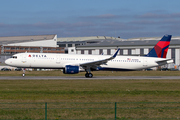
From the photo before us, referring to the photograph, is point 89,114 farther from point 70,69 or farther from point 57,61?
point 57,61

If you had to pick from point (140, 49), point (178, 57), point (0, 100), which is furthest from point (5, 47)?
point (0, 100)

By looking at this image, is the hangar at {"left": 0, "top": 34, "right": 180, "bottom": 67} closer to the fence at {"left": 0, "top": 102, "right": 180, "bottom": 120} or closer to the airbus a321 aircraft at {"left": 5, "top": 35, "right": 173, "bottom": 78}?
the airbus a321 aircraft at {"left": 5, "top": 35, "right": 173, "bottom": 78}

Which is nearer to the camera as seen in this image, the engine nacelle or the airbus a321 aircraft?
the engine nacelle

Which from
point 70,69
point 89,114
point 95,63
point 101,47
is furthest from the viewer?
point 101,47

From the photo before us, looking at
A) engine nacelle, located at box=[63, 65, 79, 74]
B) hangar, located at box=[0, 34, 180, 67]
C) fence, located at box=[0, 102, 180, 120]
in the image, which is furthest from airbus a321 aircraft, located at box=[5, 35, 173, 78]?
Answer: hangar, located at box=[0, 34, 180, 67]

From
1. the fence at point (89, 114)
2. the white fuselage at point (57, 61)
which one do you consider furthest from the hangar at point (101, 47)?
the fence at point (89, 114)

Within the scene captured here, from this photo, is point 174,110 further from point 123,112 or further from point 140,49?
point 140,49

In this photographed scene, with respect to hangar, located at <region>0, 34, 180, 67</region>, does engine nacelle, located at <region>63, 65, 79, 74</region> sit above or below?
below

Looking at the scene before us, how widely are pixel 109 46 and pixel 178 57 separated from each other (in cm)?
2758

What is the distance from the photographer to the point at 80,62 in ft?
138

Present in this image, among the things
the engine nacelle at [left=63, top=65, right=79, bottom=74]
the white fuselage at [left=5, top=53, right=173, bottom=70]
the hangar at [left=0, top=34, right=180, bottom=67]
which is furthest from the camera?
the hangar at [left=0, top=34, right=180, bottom=67]

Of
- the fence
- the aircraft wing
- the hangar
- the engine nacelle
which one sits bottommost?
the fence

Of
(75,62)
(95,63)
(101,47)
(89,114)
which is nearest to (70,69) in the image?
(75,62)

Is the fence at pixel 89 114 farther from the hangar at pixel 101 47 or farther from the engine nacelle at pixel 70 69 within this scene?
the hangar at pixel 101 47
